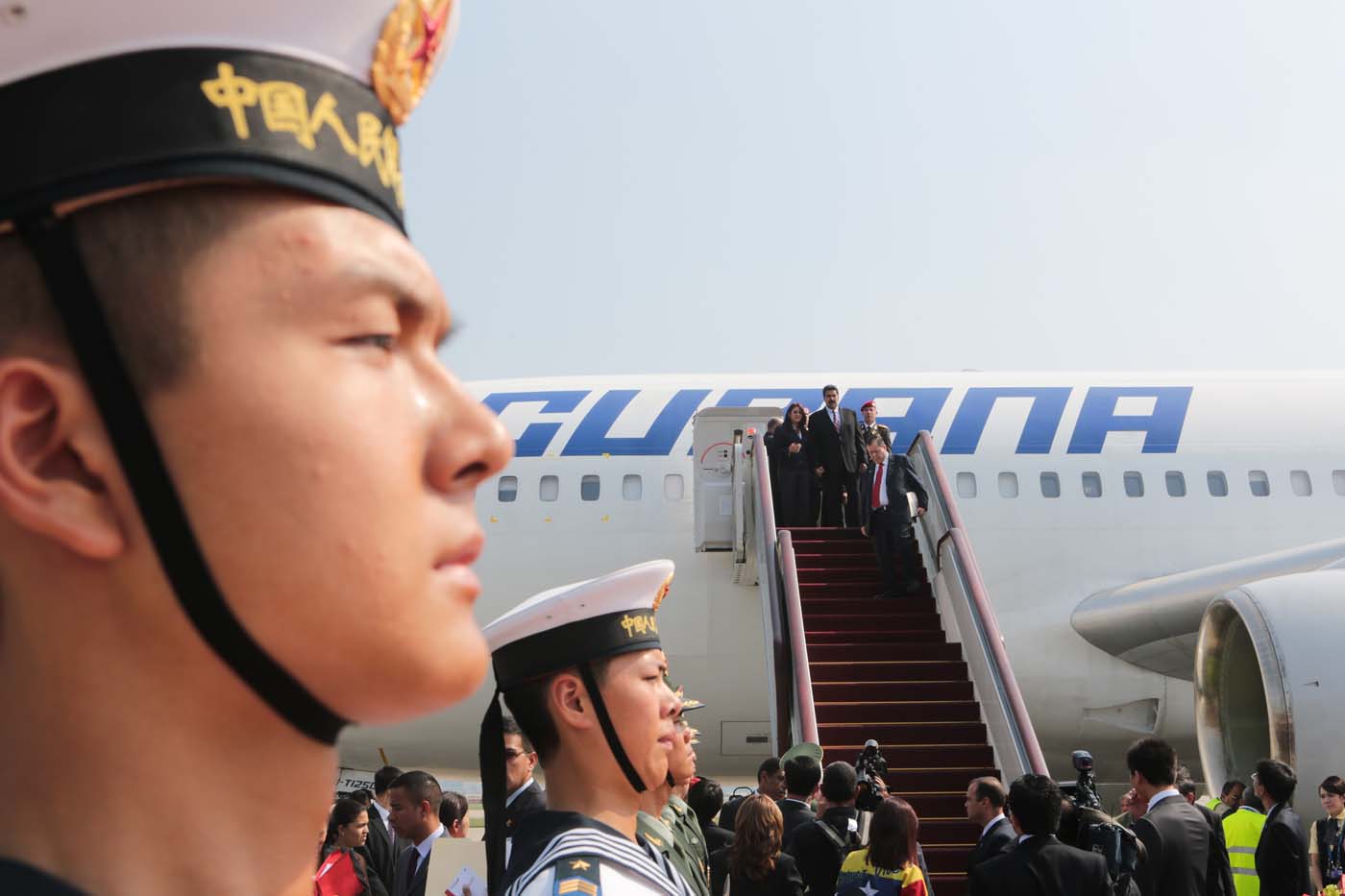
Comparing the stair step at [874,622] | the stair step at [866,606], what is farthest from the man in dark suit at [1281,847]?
the stair step at [866,606]

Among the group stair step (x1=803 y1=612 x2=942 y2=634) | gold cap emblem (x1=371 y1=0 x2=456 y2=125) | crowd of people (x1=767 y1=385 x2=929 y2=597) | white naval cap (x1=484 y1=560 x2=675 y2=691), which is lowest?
gold cap emblem (x1=371 y1=0 x2=456 y2=125)

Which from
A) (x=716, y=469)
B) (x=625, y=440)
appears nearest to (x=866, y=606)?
(x=716, y=469)

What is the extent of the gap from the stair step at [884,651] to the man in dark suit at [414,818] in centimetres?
419

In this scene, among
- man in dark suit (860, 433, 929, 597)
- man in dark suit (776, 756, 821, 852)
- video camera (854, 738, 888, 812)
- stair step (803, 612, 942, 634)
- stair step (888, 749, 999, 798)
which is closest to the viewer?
man in dark suit (776, 756, 821, 852)

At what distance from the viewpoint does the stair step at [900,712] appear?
8328mm

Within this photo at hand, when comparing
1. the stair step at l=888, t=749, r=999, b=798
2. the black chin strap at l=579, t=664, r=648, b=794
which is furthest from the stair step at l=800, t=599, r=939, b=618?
the black chin strap at l=579, t=664, r=648, b=794

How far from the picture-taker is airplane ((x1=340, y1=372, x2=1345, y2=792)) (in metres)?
10.8

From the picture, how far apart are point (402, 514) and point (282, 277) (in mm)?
151

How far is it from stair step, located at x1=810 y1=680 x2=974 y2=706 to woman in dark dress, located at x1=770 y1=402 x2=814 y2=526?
8.22 feet

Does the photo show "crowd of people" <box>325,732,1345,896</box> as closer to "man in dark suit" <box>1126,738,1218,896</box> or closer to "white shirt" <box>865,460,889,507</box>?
"man in dark suit" <box>1126,738,1218,896</box>

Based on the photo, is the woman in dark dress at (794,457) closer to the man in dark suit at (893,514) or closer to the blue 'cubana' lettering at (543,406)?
the man in dark suit at (893,514)

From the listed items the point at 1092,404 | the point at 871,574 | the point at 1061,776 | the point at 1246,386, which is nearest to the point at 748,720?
the point at 871,574

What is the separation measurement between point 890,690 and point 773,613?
95 centimetres

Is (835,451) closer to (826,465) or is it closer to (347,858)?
(826,465)
